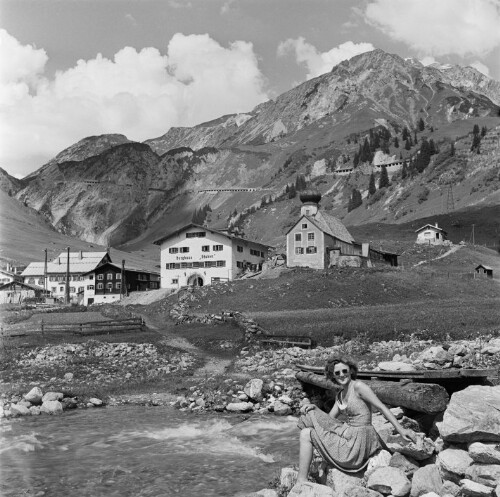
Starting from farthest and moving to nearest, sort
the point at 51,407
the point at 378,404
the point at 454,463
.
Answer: the point at 51,407 → the point at 378,404 → the point at 454,463

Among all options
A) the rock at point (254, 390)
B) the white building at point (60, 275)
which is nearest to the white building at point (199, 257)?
the white building at point (60, 275)

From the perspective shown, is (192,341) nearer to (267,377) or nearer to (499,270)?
(267,377)

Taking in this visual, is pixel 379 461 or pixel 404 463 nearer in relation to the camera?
pixel 379 461

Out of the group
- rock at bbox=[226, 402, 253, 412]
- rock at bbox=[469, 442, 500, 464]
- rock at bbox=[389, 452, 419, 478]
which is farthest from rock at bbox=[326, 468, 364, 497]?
rock at bbox=[226, 402, 253, 412]

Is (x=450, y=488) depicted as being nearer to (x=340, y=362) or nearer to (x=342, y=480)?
(x=342, y=480)

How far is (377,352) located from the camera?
38281mm

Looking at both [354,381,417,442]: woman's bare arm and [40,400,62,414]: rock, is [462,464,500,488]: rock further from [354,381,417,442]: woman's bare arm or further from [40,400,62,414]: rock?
[40,400,62,414]: rock

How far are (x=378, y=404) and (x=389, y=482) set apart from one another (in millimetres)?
1524

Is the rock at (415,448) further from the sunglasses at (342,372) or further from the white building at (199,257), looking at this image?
the white building at (199,257)

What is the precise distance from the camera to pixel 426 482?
11.3 m

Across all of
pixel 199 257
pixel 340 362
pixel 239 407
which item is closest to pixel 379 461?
pixel 340 362

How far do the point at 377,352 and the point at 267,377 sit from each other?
31.7 feet

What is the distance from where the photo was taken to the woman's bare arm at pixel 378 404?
38.8 ft

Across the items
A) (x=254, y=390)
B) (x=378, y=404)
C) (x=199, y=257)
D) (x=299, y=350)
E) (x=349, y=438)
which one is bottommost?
(x=254, y=390)
